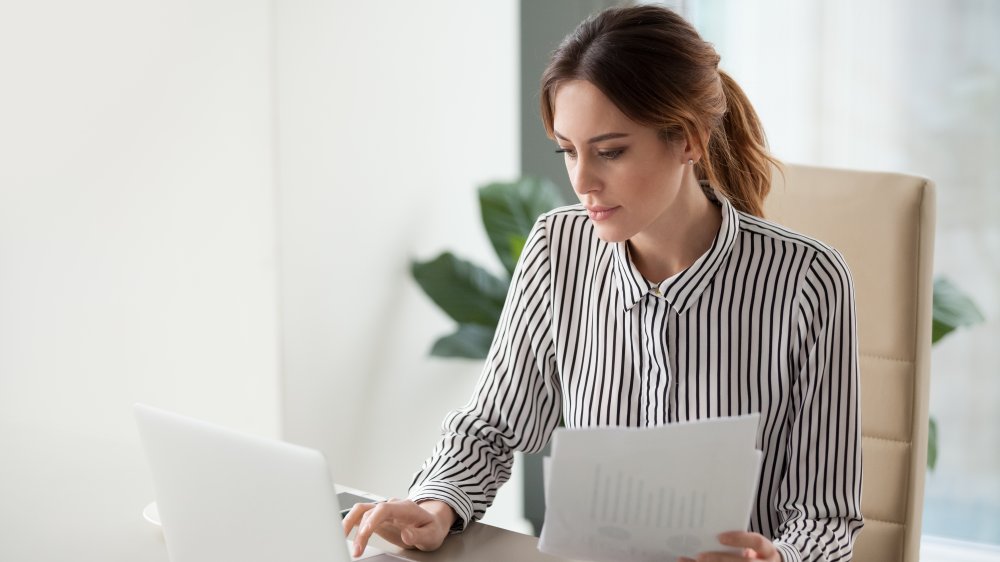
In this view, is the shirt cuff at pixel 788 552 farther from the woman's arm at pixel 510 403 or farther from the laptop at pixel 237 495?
the laptop at pixel 237 495

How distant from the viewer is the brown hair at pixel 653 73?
1.20m

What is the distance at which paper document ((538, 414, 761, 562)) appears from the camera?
853 mm

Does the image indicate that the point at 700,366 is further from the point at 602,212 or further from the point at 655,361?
the point at 602,212

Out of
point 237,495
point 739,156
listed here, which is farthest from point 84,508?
point 739,156

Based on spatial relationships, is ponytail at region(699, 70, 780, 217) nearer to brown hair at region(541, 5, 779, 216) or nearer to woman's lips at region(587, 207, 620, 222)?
brown hair at region(541, 5, 779, 216)

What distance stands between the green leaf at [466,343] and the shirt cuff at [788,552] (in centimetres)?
144

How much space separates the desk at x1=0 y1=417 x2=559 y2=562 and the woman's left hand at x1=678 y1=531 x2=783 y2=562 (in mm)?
223

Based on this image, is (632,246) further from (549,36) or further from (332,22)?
(549,36)

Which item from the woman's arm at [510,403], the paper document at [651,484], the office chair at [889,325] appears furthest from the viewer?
the office chair at [889,325]

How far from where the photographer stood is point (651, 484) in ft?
2.85

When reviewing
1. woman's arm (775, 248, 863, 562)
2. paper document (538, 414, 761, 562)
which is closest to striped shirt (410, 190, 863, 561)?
woman's arm (775, 248, 863, 562)

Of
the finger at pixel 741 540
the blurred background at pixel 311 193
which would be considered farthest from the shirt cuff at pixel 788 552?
the blurred background at pixel 311 193

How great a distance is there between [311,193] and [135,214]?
1.77 ft

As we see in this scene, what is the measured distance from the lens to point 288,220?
2.26 m
